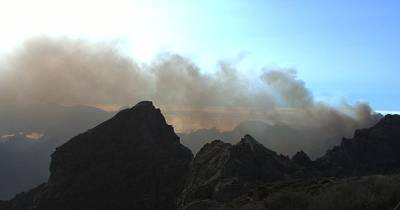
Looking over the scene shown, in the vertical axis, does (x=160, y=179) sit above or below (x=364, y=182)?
above

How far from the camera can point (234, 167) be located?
143125mm

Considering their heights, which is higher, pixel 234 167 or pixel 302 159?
pixel 302 159

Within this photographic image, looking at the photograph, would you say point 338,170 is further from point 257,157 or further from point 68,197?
point 68,197

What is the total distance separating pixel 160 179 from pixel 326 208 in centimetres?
16479

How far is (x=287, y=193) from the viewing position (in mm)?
30672

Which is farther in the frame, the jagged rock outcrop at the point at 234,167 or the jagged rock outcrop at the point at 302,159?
the jagged rock outcrop at the point at 302,159

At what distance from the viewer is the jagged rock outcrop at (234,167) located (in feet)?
447

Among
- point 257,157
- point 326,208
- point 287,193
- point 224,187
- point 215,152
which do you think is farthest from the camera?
point 215,152

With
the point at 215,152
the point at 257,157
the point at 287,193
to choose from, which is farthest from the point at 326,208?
the point at 215,152

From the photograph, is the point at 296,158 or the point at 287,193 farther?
the point at 296,158

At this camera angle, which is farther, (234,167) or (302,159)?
(302,159)

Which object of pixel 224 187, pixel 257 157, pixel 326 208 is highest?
pixel 257 157

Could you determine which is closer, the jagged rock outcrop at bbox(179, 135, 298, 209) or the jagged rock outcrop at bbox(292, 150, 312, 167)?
the jagged rock outcrop at bbox(179, 135, 298, 209)

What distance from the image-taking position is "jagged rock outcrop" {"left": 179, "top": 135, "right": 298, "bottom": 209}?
136 meters
